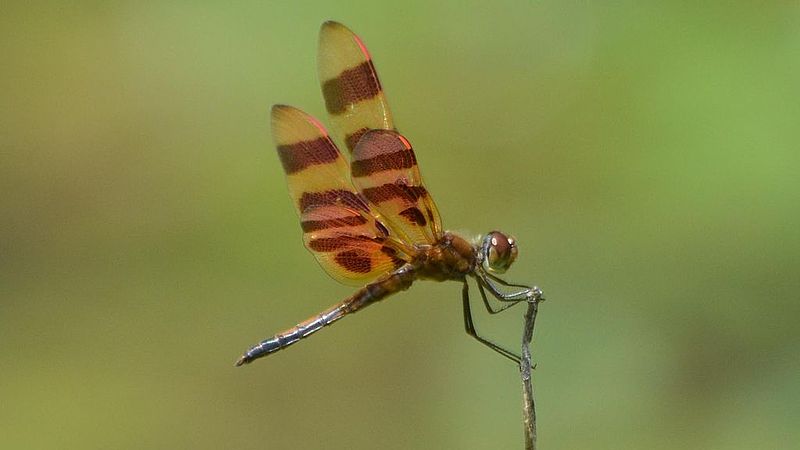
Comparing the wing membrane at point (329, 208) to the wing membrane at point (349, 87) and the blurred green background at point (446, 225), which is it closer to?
the wing membrane at point (349, 87)

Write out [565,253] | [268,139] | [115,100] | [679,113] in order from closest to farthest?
1. [565,253]
2. [679,113]
3. [268,139]
4. [115,100]

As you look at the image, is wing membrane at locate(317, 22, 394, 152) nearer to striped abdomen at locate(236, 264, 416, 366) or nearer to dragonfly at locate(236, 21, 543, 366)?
dragonfly at locate(236, 21, 543, 366)

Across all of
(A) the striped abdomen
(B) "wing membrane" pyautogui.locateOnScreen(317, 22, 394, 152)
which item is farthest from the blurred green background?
(B) "wing membrane" pyautogui.locateOnScreen(317, 22, 394, 152)

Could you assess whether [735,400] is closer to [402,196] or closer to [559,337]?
[559,337]

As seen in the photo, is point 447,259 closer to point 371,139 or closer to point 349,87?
point 371,139

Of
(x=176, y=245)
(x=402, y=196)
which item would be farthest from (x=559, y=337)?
(x=176, y=245)

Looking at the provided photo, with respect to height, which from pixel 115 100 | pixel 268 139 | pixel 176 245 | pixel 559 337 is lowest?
pixel 559 337
